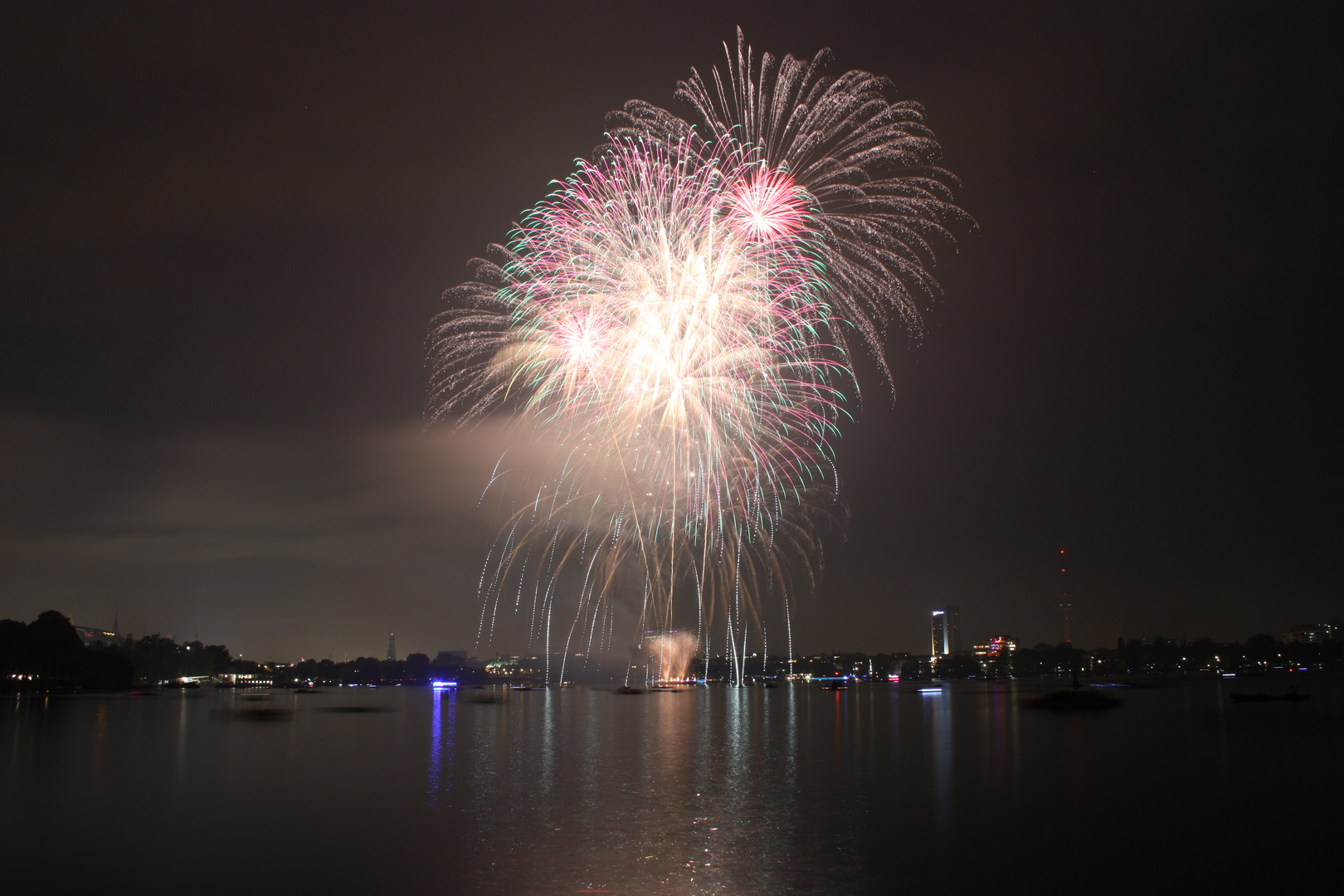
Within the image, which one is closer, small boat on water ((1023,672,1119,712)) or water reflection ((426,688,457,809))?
water reflection ((426,688,457,809))

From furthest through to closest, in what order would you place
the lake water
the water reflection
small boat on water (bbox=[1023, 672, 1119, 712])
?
small boat on water (bbox=[1023, 672, 1119, 712])
the water reflection
the lake water

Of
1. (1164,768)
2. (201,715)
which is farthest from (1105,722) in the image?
(201,715)

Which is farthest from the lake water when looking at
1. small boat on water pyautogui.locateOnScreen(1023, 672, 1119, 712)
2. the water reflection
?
small boat on water pyautogui.locateOnScreen(1023, 672, 1119, 712)

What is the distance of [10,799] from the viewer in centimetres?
2291

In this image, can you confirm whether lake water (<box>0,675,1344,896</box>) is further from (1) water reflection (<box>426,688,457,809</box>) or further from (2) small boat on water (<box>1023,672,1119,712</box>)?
(2) small boat on water (<box>1023,672,1119,712</box>)

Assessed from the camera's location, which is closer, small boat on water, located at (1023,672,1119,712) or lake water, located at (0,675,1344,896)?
lake water, located at (0,675,1344,896)

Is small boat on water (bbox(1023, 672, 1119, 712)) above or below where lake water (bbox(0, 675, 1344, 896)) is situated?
below

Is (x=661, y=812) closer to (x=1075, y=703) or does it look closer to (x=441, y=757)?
(x=441, y=757)

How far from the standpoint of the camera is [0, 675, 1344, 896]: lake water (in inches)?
607

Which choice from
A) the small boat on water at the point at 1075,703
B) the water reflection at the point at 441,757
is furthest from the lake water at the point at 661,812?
the small boat on water at the point at 1075,703

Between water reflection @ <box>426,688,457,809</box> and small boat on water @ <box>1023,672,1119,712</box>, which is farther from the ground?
water reflection @ <box>426,688,457,809</box>

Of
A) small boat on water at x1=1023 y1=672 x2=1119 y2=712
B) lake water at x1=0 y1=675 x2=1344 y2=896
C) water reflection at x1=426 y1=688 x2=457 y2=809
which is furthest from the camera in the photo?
small boat on water at x1=1023 y1=672 x2=1119 y2=712

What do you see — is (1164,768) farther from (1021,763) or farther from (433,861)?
(433,861)

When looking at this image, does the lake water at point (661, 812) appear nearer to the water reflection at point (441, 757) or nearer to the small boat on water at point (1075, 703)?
the water reflection at point (441, 757)
